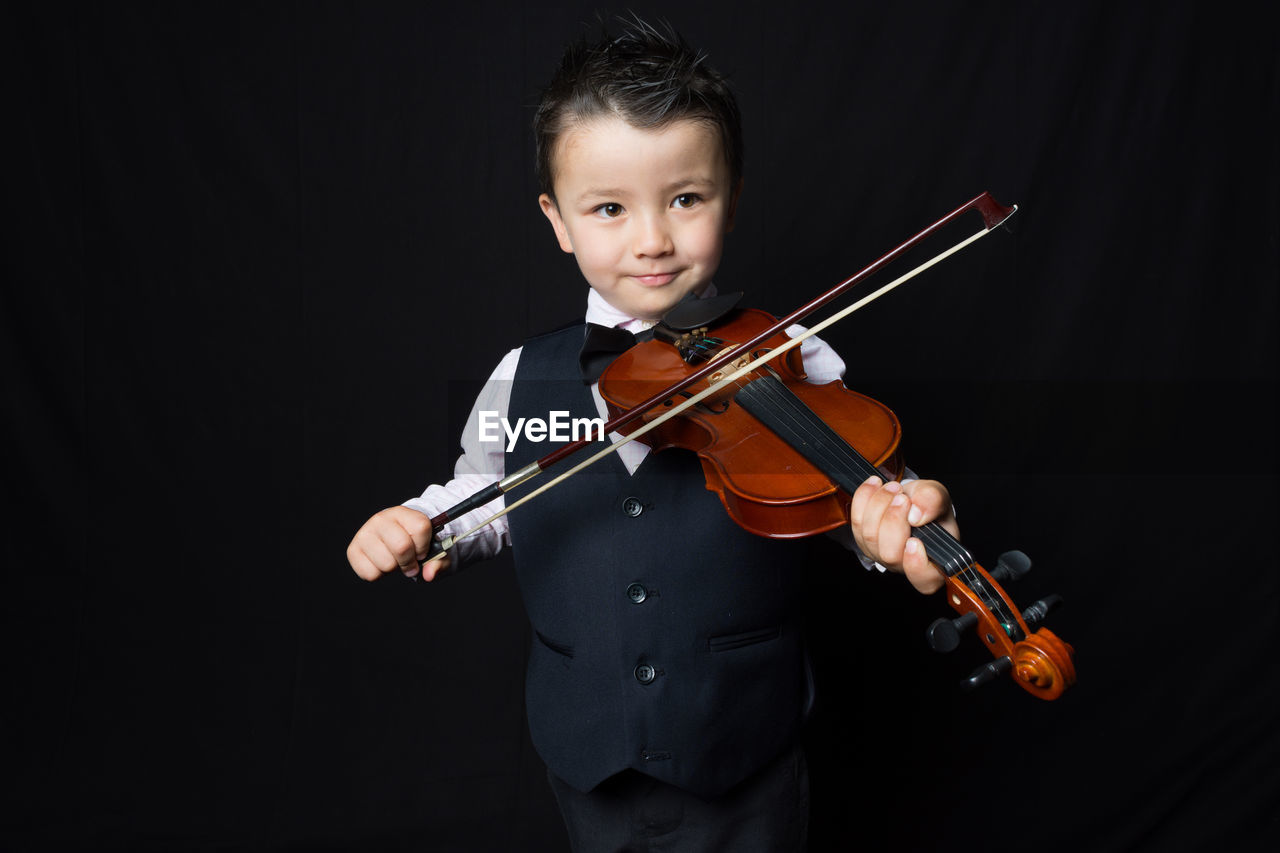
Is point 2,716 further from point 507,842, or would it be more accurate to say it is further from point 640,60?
point 640,60

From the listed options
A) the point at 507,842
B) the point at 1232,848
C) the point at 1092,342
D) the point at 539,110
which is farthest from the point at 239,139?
the point at 1232,848

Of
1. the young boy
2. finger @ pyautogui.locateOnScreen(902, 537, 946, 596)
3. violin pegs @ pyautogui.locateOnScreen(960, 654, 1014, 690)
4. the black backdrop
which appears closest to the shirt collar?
the young boy

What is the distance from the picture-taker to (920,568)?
0.84 metres

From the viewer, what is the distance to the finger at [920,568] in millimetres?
835

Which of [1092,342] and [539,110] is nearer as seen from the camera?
[539,110]

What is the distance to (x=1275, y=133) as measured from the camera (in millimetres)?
1934

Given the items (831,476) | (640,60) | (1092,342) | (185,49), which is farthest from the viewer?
(1092,342)

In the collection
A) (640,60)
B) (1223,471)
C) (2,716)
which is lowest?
(2,716)

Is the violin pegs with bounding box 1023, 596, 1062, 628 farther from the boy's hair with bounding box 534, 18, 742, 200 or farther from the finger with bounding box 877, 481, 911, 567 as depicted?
the boy's hair with bounding box 534, 18, 742, 200

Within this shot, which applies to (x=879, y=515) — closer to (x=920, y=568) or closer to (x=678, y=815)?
(x=920, y=568)

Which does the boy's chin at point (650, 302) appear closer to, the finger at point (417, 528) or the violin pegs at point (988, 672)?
the finger at point (417, 528)

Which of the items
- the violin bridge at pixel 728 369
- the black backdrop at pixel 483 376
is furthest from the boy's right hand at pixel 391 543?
the black backdrop at pixel 483 376

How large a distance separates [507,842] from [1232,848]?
1.24m

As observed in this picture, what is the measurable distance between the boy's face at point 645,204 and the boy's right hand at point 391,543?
32 cm
